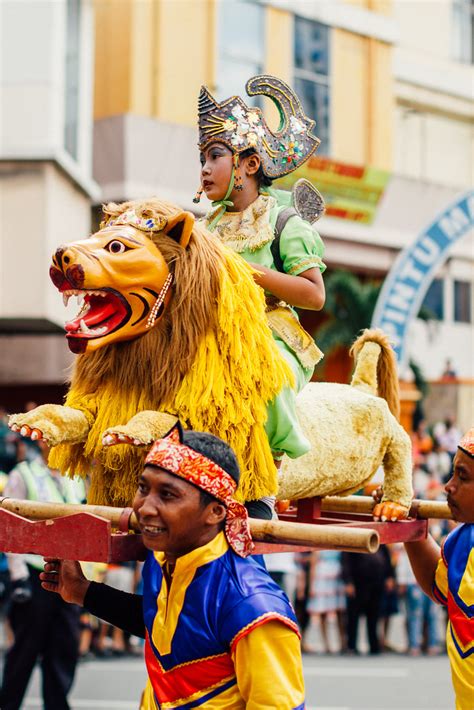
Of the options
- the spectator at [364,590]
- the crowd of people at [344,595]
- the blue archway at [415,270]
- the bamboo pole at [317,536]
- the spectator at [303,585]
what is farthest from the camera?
the blue archway at [415,270]

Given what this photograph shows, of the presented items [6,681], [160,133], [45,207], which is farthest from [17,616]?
[160,133]

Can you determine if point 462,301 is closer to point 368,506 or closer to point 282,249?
point 368,506

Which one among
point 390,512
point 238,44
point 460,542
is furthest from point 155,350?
point 238,44

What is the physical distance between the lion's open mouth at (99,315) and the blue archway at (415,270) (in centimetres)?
782

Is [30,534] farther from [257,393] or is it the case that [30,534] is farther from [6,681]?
[6,681]

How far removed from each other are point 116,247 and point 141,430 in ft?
1.65

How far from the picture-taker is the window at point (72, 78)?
12047mm

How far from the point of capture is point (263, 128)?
348 centimetres

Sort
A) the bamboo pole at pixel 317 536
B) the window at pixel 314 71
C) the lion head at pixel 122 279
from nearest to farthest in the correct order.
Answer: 1. the bamboo pole at pixel 317 536
2. the lion head at pixel 122 279
3. the window at pixel 314 71

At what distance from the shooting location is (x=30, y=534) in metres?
2.78

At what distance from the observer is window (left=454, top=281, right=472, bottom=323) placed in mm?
18938

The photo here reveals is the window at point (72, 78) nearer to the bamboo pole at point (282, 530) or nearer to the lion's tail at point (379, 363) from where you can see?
the lion's tail at point (379, 363)

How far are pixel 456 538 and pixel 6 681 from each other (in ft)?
11.3

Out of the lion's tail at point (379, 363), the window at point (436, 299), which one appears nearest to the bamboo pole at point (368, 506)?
the lion's tail at point (379, 363)
